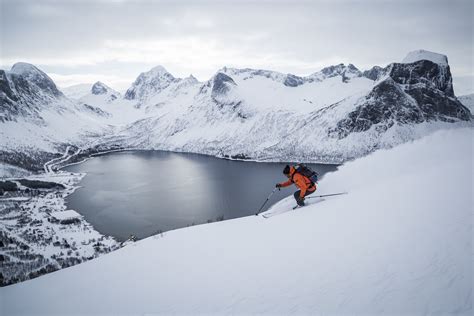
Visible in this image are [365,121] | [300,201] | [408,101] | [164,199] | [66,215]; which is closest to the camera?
[300,201]

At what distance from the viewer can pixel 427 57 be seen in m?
180

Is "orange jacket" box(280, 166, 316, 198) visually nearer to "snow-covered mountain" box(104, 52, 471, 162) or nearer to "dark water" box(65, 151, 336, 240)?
"dark water" box(65, 151, 336, 240)

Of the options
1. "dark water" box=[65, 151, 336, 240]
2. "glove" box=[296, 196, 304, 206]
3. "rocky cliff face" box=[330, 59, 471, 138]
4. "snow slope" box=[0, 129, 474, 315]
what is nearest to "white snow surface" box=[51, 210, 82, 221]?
"dark water" box=[65, 151, 336, 240]

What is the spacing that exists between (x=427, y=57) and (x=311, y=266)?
230995mm

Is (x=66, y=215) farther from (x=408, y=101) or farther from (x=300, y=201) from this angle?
(x=408, y=101)

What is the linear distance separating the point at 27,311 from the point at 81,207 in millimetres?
64170

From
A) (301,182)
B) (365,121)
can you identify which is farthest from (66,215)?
(365,121)

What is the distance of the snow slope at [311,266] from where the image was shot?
5238mm

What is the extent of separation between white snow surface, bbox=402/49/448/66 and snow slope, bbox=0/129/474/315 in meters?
211

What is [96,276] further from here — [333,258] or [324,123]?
[324,123]

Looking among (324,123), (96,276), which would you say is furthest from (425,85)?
(96,276)

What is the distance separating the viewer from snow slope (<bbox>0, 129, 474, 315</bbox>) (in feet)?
17.2

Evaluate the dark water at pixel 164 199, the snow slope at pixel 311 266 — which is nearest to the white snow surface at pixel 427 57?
the dark water at pixel 164 199

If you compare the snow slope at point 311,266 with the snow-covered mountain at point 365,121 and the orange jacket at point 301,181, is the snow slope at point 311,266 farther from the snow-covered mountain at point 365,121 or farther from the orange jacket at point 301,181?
the snow-covered mountain at point 365,121
